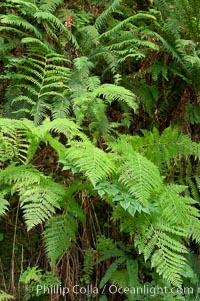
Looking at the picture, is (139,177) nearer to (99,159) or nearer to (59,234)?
(99,159)

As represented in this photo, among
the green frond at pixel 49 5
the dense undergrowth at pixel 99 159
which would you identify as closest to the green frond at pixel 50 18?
the dense undergrowth at pixel 99 159

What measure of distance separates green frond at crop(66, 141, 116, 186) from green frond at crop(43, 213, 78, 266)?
1.20ft

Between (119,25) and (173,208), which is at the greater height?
(119,25)

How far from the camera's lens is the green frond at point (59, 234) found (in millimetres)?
2330

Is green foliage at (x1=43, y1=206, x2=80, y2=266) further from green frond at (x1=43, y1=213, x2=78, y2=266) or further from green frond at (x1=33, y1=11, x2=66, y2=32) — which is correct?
green frond at (x1=33, y1=11, x2=66, y2=32)

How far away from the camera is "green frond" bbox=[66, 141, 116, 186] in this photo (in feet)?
7.24

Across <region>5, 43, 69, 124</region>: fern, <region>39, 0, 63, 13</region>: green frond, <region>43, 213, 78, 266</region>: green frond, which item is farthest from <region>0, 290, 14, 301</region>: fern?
<region>39, 0, 63, 13</region>: green frond

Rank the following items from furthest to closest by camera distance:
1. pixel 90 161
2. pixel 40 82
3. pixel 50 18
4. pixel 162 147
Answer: pixel 40 82, pixel 50 18, pixel 162 147, pixel 90 161

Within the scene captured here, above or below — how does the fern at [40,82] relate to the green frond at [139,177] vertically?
above

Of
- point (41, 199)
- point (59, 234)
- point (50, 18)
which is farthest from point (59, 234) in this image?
point (50, 18)

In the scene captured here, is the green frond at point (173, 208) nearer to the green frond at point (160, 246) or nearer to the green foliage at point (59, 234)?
the green frond at point (160, 246)

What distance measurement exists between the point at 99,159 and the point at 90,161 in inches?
2.7

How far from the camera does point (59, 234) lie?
7.86 feet

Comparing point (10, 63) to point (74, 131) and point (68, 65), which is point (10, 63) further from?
point (74, 131)
